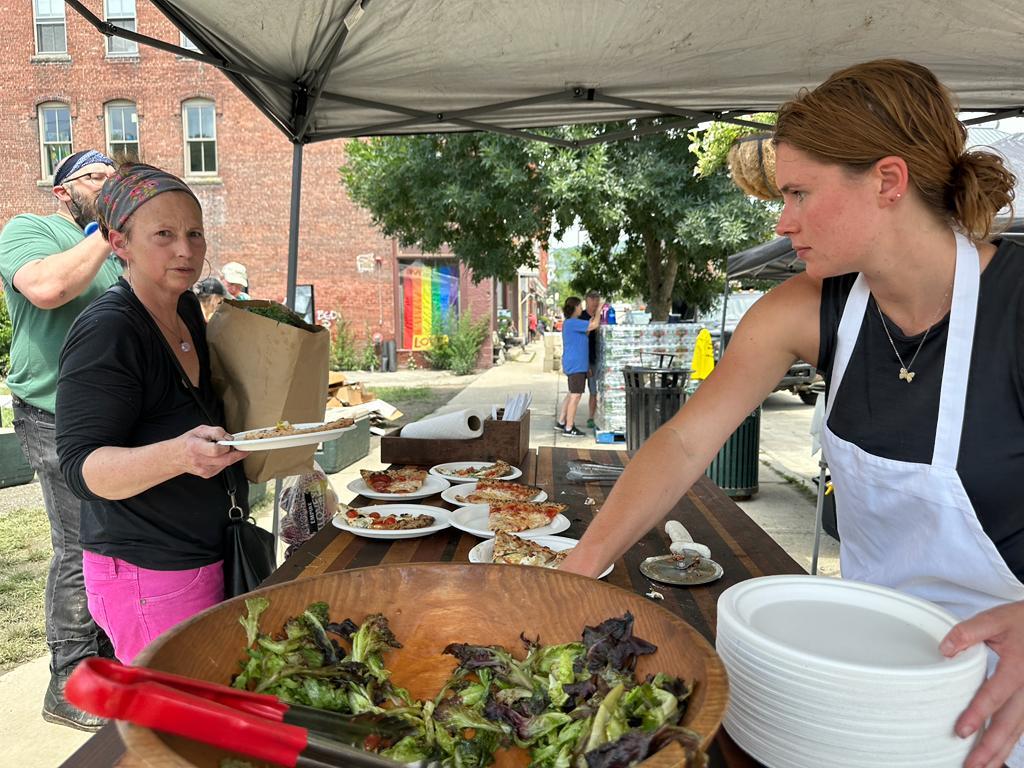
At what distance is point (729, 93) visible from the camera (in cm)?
400

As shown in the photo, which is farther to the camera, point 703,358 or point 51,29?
point 51,29

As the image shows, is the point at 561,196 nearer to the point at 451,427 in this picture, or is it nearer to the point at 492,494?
the point at 451,427

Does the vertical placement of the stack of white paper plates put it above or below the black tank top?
below

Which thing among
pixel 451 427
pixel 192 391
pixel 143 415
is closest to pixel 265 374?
pixel 192 391

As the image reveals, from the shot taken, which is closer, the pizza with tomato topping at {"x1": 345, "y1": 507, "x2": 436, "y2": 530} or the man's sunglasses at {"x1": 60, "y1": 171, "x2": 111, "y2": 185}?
the pizza with tomato topping at {"x1": 345, "y1": 507, "x2": 436, "y2": 530}

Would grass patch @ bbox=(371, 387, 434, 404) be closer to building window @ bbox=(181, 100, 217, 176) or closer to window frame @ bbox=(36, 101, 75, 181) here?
building window @ bbox=(181, 100, 217, 176)

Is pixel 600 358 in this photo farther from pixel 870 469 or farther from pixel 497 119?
pixel 870 469

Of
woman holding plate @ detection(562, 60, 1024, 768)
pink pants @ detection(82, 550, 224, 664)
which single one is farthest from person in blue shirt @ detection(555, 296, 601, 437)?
woman holding plate @ detection(562, 60, 1024, 768)

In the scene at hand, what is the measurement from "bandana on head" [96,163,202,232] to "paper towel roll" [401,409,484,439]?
1.48 metres

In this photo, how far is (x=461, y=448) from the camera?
10.8ft

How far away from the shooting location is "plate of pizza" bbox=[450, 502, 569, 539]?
218cm

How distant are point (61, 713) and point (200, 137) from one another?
2097 centimetres

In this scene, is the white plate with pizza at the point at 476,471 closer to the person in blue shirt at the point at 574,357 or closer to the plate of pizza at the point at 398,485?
the plate of pizza at the point at 398,485

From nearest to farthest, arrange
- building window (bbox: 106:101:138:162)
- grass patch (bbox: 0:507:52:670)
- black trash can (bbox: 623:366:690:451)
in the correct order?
grass patch (bbox: 0:507:52:670), black trash can (bbox: 623:366:690:451), building window (bbox: 106:101:138:162)
